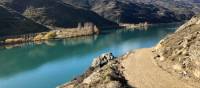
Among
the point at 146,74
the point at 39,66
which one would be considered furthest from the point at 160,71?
the point at 39,66

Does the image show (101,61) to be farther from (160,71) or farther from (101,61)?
(160,71)

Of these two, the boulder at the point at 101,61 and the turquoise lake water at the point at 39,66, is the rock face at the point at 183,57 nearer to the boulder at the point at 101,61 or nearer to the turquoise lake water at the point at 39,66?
the boulder at the point at 101,61

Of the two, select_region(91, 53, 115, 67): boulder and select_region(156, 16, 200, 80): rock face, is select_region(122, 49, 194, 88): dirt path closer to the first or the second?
select_region(156, 16, 200, 80): rock face

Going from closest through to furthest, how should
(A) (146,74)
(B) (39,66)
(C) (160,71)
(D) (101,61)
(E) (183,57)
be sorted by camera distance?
(E) (183,57) → (A) (146,74) → (C) (160,71) → (D) (101,61) → (B) (39,66)

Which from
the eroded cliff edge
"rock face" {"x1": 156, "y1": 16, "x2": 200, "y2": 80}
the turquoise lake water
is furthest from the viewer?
the turquoise lake water

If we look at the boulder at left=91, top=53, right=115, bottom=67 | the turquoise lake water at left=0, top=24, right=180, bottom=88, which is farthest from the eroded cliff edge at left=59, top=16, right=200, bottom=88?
the turquoise lake water at left=0, top=24, right=180, bottom=88

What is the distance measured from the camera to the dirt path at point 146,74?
41688 mm

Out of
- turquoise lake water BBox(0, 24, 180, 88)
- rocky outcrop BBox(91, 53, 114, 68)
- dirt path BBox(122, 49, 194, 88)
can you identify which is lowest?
turquoise lake water BBox(0, 24, 180, 88)

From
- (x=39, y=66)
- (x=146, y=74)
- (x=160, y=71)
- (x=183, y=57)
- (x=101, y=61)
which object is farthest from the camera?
(x=39, y=66)

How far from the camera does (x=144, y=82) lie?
4359cm

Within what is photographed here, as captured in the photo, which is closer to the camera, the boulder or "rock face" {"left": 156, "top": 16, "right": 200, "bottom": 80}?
"rock face" {"left": 156, "top": 16, "right": 200, "bottom": 80}

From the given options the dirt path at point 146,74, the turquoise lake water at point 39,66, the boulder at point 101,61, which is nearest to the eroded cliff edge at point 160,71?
the dirt path at point 146,74

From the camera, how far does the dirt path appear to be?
137 feet

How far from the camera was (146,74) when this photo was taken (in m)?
48.1
